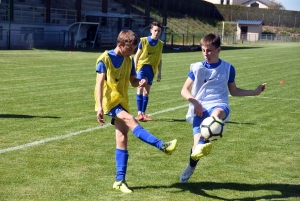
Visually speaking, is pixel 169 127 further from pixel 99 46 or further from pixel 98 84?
pixel 99 46

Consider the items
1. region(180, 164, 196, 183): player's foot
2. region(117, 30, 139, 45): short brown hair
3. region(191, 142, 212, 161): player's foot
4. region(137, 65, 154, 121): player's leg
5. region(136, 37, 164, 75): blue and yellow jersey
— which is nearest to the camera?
region(191, 142, 212, 161): player's foot

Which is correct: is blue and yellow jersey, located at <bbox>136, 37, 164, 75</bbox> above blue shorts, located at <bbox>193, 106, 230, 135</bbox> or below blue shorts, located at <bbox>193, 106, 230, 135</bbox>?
above

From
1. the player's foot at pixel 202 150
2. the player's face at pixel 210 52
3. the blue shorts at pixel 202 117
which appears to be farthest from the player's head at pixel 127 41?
the player's foot at pixel 202 150

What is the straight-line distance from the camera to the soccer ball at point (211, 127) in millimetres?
5883

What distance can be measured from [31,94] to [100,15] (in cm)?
3218

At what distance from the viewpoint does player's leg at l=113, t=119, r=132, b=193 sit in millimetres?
5961

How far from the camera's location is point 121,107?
6.12 metres

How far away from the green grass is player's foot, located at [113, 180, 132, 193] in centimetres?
9

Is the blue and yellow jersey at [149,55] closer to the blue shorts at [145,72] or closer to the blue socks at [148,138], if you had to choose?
the blue shorts at [145,72]

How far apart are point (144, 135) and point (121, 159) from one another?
44 cm

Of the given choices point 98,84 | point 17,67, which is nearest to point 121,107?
point 98,84

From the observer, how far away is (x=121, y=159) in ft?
20.0

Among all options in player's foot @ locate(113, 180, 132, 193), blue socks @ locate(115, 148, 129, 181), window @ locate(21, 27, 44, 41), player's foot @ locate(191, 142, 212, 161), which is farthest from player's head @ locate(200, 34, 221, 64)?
window @ locate(21, 27, 44, 41)

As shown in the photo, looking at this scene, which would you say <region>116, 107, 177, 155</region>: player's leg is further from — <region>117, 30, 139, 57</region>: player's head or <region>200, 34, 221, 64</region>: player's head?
<region>200, 34, 221, 64</region>: player's head
